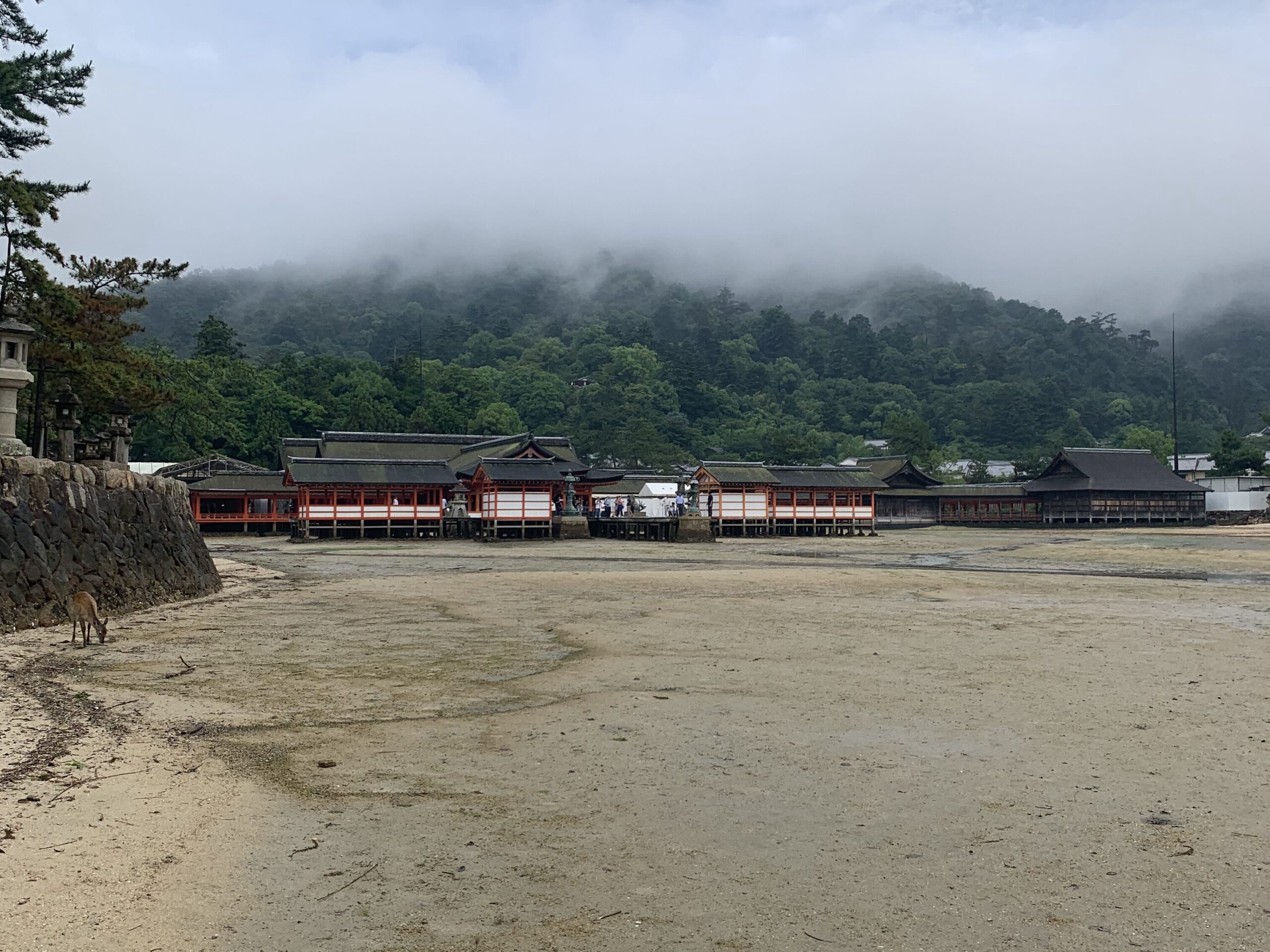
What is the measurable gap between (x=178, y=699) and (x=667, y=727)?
5377 mm

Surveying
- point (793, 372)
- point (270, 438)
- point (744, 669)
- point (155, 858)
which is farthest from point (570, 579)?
point (793, 372)

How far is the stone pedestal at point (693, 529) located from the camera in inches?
2056

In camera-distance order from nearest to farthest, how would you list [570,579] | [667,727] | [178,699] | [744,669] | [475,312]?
[667,727]
[178,699]
[744,669]
[570,579]
[475,312]

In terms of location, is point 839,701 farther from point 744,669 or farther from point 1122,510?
point 1122,510

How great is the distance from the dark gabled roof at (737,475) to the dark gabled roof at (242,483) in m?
25.4

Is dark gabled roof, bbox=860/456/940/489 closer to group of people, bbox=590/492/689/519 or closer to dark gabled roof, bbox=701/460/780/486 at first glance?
dark gabled roof, bbox=701/460/780/486

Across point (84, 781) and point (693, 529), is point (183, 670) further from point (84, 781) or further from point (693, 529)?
point (693, 529)

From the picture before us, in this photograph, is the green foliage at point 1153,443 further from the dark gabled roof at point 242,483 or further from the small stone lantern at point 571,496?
the dark gabled roof at point 242,483

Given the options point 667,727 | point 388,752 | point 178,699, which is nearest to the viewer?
point 388,752

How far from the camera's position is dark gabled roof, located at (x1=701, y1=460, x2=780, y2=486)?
2356 inches

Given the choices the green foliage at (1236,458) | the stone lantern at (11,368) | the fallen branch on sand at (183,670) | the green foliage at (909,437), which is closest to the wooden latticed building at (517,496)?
the stone lantern at (11,368)

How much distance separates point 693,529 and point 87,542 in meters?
37.8

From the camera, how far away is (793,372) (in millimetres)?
160750

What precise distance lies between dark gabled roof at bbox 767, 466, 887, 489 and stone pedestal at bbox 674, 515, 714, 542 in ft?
32.3
